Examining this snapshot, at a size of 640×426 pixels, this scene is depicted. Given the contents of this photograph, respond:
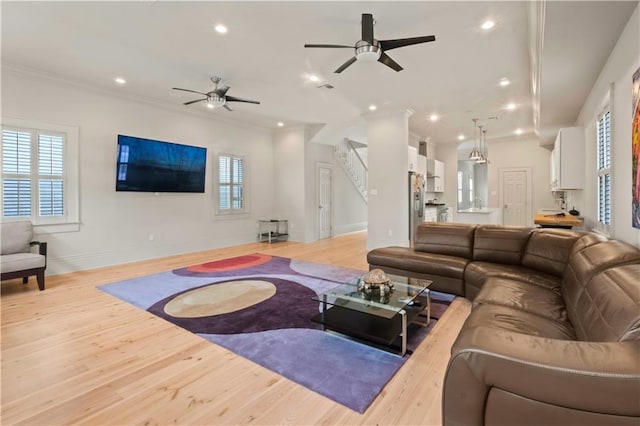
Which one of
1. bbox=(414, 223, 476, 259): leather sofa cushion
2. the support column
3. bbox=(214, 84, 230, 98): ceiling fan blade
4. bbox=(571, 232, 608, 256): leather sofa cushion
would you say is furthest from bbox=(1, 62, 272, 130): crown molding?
bbox=(571, 232, 608, 256): leather sofa cushion

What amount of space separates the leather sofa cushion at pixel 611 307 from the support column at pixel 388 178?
4521 millimetres

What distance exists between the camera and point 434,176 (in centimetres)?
907

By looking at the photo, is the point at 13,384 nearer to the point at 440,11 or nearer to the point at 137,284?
the point at 137,284

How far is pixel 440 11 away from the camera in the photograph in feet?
10.3

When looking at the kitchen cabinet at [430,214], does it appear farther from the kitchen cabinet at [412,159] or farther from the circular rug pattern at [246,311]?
the circular rug pattern at [246,311]

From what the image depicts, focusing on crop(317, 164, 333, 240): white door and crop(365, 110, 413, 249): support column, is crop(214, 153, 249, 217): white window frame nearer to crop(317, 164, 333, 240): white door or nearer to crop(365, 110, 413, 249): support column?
crop(317, 164, 333, 240): white door

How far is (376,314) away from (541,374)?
156cm

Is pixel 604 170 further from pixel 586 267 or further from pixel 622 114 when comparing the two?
pixel 586 267

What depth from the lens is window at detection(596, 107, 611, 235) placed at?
3.33m

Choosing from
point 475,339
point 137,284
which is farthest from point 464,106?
point 137,284

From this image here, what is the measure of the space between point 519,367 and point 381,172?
5835 millimetres

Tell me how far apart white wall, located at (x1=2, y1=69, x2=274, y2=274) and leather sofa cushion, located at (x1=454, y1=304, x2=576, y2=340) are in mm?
5958

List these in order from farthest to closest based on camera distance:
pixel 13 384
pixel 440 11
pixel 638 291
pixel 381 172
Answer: pixel 381 172
pixel 440 11
pixel 13 384
pixel 638 291

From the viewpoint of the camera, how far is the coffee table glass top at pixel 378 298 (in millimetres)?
2643
